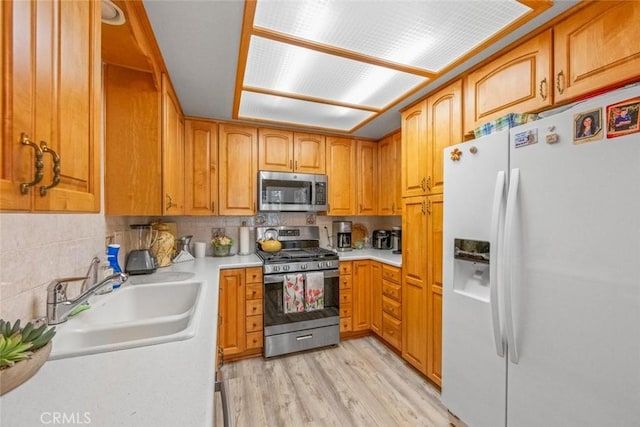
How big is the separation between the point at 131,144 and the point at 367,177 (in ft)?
7.49

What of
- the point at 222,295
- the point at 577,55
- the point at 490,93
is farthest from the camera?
the point at 222,295

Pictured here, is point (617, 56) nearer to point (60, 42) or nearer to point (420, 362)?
point (60, 42)

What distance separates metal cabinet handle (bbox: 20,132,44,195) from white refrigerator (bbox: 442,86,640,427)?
151cm

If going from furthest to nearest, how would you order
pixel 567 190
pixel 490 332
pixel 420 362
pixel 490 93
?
1. pixel 420 362
2. pixel 490 93
3. pixel 490 332
4. pixel 567 190

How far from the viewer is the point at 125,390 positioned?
0.62m

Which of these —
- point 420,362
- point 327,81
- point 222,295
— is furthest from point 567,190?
point 222,295

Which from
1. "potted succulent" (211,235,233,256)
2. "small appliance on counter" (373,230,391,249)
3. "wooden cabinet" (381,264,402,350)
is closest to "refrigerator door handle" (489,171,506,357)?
"wooden cabinet" (381,264,402,350)

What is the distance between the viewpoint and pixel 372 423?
1.61 metres

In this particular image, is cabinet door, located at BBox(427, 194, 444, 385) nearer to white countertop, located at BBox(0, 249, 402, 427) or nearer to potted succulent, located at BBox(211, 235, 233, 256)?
white countertop, located at BBox(0, 249, 402, 427)

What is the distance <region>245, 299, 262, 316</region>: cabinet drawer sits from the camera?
91.2 inches

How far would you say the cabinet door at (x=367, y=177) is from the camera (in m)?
3.09

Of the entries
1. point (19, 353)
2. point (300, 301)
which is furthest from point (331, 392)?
point (19, 353)

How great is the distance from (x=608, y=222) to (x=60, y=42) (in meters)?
1.63

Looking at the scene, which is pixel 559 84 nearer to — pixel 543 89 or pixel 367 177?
pixel 543 89
